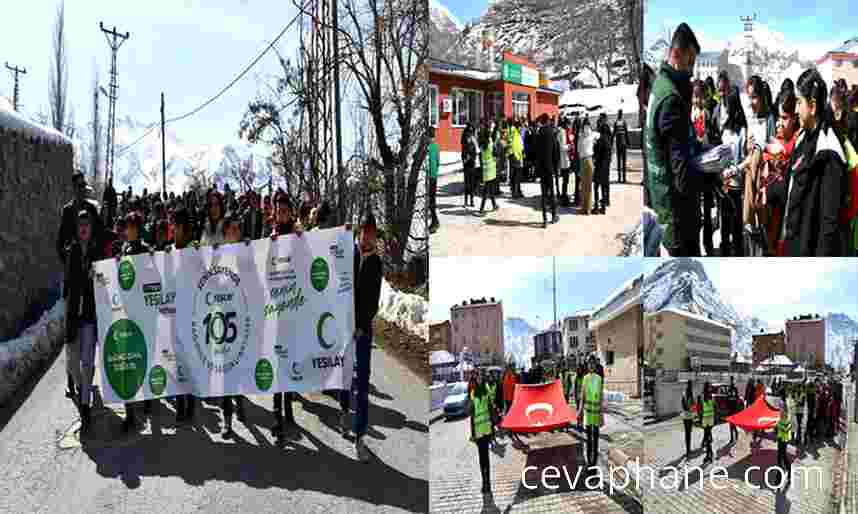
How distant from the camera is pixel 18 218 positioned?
6.34 metres

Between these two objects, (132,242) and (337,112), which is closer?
(132,242)

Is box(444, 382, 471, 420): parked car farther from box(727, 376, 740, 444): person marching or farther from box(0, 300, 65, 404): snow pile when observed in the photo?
box(0, 300, 65, 404): snow pile

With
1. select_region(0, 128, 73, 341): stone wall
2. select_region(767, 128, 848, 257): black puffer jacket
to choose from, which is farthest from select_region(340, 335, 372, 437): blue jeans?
select_region(0, 128, 73, 341): stone wall

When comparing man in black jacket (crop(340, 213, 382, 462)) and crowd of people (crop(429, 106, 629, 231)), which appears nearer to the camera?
crowd of people (crop(429, 106, 629, 231))

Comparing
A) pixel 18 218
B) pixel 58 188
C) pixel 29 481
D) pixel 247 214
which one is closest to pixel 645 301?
pixel 29 481

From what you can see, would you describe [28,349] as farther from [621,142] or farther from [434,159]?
[621,142]

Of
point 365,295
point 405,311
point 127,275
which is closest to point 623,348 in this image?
point 365,295

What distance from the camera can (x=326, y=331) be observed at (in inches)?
159

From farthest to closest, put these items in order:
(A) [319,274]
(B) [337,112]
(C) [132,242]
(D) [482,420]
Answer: (B) [337,112]
(C) [132,242]
(A) [319,274]
(D) [482,420]

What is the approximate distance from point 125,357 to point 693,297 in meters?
3.33

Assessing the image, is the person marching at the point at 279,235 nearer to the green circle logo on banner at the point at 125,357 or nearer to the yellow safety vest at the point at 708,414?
the green circle logo on banner at the point at 125,357

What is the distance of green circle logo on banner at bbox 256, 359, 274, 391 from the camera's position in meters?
4.24

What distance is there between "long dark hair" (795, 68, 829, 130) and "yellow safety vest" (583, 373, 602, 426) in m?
1.22

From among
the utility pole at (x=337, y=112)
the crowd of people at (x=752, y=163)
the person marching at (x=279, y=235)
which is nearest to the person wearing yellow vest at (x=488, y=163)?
the crowd of people at (x=752, y=163)
